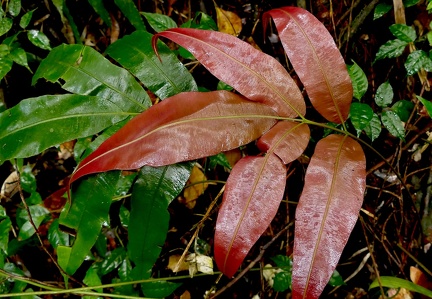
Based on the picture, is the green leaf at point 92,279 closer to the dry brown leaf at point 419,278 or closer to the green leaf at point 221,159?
the green leaf at point 221,159

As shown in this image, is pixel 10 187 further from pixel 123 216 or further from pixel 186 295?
pixel 186 295

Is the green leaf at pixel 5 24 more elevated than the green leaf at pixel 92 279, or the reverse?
the green leaf at pixel 5 24

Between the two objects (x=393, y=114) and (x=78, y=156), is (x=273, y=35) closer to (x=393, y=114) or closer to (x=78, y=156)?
Result: (x=393, y=114)

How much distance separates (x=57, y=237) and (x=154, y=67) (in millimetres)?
592

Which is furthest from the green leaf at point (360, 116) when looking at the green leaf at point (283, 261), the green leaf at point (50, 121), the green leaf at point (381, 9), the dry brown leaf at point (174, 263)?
the dry brown leaf at point (174, 263)

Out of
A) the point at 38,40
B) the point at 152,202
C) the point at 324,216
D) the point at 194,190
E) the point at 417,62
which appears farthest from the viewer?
the point at 194,190

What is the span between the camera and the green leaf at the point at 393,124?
0.96 m

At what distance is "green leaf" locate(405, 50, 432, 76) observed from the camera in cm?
100

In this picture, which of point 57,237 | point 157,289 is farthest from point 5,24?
point 157,289

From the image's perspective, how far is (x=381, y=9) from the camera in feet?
3.49

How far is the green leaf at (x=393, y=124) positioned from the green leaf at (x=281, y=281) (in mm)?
463

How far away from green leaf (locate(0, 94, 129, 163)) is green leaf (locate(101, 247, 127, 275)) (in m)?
0.51

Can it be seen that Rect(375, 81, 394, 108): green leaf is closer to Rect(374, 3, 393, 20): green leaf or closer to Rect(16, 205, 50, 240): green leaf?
Rect(374, 3, 393, 20): green leaf

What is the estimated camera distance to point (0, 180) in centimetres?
132
